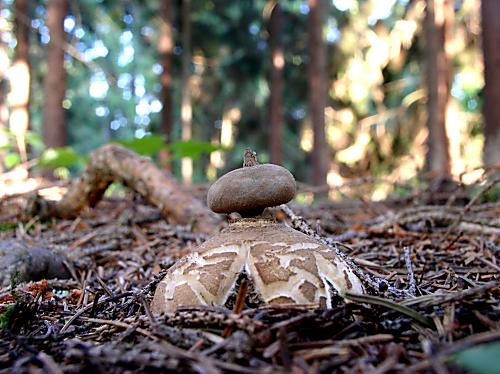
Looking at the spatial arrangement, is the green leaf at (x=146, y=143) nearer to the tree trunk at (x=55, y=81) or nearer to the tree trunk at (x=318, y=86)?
the tree trunk at (x=55, y=81)

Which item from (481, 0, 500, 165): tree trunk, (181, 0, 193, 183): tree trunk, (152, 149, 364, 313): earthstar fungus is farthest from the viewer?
(181, 0, 193, 183): tree trunk

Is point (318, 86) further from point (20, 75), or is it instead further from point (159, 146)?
point (20, 75)

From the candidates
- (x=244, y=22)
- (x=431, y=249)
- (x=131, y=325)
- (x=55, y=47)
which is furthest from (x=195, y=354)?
(x=244, y=22)

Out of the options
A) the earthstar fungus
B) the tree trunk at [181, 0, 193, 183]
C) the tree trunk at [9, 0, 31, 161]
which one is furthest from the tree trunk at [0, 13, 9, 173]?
the earthstar fungus

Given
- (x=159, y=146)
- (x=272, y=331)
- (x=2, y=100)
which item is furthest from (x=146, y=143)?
(x=2, y=100)

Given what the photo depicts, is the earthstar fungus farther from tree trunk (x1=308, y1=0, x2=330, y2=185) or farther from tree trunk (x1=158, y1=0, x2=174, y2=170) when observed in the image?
tree trunk (x1=158, y1=0, x2=174, y2=170)

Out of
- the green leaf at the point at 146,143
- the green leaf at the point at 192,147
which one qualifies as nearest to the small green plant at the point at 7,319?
the green leaf at the point at 146,143

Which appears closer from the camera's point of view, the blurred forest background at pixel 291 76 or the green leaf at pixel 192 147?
the green leaf at pixel 192 147
